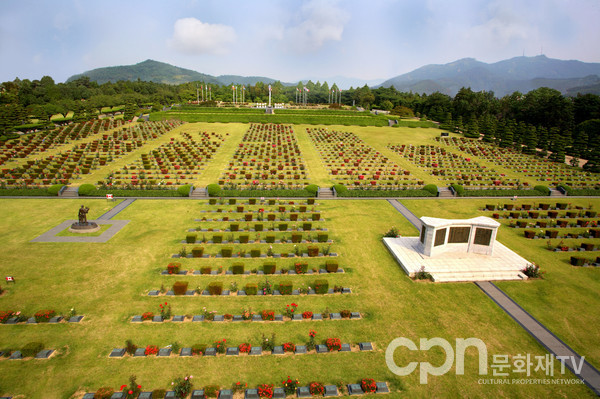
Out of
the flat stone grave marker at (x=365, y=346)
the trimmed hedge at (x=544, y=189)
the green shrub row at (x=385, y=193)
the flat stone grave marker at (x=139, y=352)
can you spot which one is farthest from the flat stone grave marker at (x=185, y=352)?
the trimmed hedge at (x=544, y=189)

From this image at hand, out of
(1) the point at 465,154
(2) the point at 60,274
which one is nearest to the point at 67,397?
(2) the point at 60,274

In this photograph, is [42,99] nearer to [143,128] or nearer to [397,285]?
[143,128]

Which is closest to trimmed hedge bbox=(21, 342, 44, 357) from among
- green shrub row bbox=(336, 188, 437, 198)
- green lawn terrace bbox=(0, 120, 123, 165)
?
green shrub row bbox=(336, 188, 437, 198)

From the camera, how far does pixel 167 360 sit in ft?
51.4

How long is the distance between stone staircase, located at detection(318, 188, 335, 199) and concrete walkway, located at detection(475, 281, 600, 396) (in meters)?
21.5

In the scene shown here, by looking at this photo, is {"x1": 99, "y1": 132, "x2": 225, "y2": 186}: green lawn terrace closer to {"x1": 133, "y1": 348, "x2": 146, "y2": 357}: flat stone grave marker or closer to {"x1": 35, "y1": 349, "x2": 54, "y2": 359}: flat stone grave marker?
{"x1": 35, "y1": 349, "x2": 54, "y2": 359}: flat stone grave marker

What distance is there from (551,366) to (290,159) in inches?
1845

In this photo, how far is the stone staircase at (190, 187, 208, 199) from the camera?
3975 cm

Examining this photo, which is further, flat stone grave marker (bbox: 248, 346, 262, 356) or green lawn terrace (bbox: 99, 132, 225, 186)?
green lawn terrace (bbox: 99, 132, 225, 186)

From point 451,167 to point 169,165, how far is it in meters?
49.7

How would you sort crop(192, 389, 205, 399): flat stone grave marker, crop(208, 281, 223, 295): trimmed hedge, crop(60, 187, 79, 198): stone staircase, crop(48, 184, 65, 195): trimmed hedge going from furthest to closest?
crop(60, 187, 79, 198): stone staircase, crop(48, 184, 65, 195): trimmed hedge, crop(208, 281, 223, 295): trimmed hedge, crop(192, 389, 205, 399): flat stone grave marker

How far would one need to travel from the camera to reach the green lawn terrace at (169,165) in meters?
44.9

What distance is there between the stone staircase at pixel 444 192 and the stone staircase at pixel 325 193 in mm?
15152

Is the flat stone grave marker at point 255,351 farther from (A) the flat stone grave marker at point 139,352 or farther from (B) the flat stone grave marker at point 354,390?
(A) the flat stone grave marker at point 139,352
